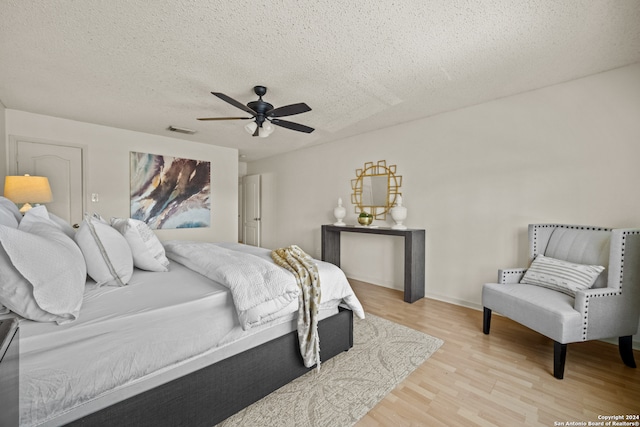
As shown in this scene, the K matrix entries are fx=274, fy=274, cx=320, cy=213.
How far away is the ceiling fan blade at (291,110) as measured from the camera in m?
2.39

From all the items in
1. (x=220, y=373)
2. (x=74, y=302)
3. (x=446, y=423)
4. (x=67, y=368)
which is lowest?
(x=446, y=423)

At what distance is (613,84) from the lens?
2.40m

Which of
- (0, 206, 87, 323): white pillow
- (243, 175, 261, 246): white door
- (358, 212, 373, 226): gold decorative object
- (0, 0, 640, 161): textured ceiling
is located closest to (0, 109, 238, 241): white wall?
(0, 0, 640, 161): textured ceiling

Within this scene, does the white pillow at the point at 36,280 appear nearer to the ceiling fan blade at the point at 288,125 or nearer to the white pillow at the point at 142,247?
the white pillow at the point at 142,247

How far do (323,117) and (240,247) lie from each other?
1978 millimetres

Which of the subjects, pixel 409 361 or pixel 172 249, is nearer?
pixel 409 361

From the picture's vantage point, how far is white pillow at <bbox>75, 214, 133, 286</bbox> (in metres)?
1.62

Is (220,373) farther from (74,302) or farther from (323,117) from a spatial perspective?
(323,117)

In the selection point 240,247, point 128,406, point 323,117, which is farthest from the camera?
point 323,117

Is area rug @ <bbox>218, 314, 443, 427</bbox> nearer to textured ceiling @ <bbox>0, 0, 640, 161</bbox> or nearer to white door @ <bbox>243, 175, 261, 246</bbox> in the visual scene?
textured ceiling @ <bbox>0, 0, 640, 161</bbox>

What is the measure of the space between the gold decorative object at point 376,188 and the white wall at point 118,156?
8.53 feet

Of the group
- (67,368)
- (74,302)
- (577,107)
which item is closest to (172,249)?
(74,302)

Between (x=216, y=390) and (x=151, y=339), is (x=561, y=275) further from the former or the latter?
(x=151, y=339)

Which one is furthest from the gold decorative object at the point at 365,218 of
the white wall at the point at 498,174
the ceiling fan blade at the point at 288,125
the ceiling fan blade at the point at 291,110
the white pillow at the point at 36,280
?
the white pillow at the point at 36,280
